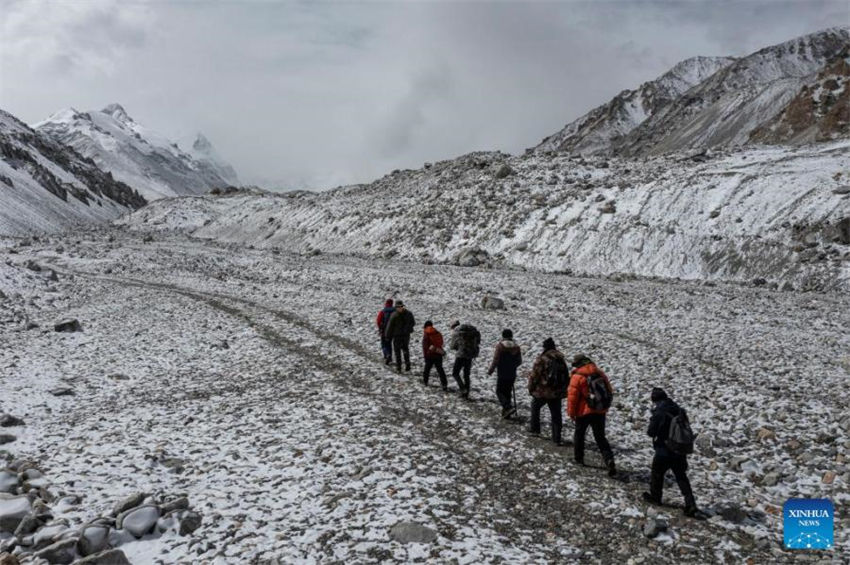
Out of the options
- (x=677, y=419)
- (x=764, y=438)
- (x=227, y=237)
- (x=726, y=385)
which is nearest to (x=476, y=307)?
(x=726, y=385)

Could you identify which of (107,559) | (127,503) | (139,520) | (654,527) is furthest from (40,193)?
(654,527)

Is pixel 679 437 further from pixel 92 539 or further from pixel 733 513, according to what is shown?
pixel 92 539

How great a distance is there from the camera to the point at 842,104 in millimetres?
89125

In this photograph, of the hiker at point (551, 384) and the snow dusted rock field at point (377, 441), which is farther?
the hiker at point (551, 384)

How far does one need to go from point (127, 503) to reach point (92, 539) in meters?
1.02

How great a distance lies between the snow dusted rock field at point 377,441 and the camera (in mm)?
8586

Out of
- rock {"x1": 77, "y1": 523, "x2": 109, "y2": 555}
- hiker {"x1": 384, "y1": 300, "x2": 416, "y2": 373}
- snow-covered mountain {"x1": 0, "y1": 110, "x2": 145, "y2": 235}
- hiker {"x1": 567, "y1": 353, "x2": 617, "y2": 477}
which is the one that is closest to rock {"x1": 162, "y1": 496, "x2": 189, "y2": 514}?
rock {"x1": 77, "y1": 523, "x2": 109, "y2": 555}

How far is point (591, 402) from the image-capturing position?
1109 cm

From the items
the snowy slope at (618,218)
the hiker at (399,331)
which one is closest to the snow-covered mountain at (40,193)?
the snowy slope at (618,218)

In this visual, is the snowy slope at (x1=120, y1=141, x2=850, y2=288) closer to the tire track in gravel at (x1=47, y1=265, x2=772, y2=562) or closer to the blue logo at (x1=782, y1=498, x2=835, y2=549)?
the blue logo at (x1=782, y1=498, x2=835, y2=549)

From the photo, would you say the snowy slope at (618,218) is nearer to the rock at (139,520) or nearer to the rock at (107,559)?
the rock at (139,520)

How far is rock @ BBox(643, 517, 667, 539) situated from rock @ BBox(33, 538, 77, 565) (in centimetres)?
832

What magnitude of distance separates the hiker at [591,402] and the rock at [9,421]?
12.4 meters

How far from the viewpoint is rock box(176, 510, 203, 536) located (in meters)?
8.66
